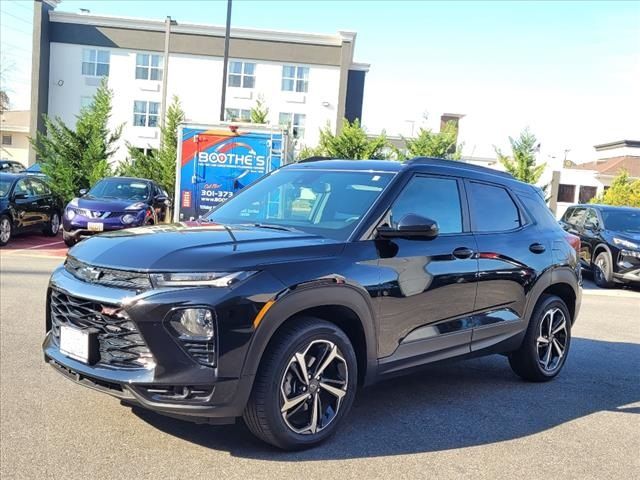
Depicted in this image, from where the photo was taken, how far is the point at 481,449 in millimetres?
3939

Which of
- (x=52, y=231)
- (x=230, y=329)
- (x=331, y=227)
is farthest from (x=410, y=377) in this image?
(x=52, y=231)

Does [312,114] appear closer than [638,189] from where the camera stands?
No

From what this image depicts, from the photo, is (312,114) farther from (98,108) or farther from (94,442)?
(94,442)

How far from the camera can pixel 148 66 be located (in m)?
42.1

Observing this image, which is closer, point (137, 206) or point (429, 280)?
point (429, 280)

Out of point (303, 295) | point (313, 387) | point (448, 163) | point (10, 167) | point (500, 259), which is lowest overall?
point (10, 167)

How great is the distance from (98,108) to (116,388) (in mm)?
17274

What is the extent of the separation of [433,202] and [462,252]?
1.41 feet

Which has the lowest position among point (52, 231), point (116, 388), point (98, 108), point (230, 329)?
point (52, 231)

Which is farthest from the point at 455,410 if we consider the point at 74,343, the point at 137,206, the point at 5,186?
the point at 5,186

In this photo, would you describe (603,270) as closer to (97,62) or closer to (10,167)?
(10,167)

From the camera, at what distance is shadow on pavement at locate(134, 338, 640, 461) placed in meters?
3.88

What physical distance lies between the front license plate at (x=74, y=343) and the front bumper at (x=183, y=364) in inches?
9.7

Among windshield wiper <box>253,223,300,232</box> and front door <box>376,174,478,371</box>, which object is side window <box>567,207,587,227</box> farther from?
windshield wiper <box>253,223,300,232</box>
